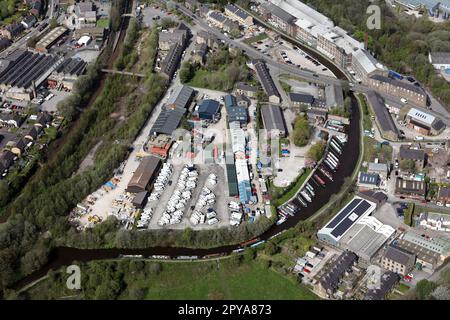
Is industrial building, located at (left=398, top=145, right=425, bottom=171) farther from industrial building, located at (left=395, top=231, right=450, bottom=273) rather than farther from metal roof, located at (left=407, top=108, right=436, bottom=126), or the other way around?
industrial building, located at (left=395, top=231, right=450, bottom=273)

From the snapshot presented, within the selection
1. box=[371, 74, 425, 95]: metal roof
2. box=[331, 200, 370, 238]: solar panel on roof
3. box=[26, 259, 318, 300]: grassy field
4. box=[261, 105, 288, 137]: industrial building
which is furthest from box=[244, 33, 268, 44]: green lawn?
box=[26, 259, 318, 300]: grassy field

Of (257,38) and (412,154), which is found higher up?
(412,154)

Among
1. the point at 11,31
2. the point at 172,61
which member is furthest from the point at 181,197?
the point at 11,31

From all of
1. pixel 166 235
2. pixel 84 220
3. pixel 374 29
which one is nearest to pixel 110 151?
pixel 84 220

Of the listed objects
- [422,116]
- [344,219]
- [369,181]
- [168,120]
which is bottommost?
[168,120]

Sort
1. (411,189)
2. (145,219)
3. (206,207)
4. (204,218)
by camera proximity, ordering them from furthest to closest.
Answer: (411,189)
(206,207)
(204,218)
(145,219)

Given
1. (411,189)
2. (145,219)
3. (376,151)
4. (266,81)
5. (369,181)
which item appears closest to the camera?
(145,219)

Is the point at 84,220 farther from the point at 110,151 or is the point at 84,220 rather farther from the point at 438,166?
the point at 438,166

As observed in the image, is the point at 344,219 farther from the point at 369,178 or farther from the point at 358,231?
the point at 369,178

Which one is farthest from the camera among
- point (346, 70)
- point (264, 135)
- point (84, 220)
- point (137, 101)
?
point (346, 70)
